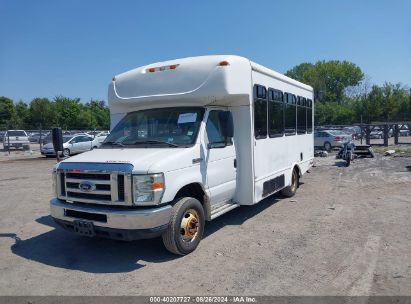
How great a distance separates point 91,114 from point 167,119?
230 ft

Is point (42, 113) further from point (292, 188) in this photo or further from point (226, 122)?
point (226, 122)

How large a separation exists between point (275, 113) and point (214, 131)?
8.28 ft

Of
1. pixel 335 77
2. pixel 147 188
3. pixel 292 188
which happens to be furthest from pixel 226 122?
pixel 335 77

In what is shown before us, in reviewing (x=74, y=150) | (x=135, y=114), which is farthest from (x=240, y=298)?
(x=74, y=150)

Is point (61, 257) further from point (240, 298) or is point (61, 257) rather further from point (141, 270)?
point (240, 298)

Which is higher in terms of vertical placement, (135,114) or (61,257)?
(135,114)

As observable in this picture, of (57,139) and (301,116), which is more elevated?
(301,116)

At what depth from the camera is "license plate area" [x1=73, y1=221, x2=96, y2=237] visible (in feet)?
17.3

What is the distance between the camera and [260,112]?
24.6 ft

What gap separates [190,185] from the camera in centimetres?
590

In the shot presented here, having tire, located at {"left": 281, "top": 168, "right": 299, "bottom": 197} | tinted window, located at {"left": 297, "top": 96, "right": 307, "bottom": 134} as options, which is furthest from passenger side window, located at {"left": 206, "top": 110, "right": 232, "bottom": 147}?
tinted window, located at {"left": 297, "top": 96, "right": 307, "bottom": 134}

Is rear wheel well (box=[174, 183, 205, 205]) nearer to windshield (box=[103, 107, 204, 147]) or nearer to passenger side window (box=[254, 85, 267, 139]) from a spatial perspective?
windshield (box=[103, 107, 204, 147])

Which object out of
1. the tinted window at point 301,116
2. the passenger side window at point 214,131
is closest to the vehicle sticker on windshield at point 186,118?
the passenger side window at point 214,131

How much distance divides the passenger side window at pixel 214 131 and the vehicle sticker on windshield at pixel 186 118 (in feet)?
0.83
